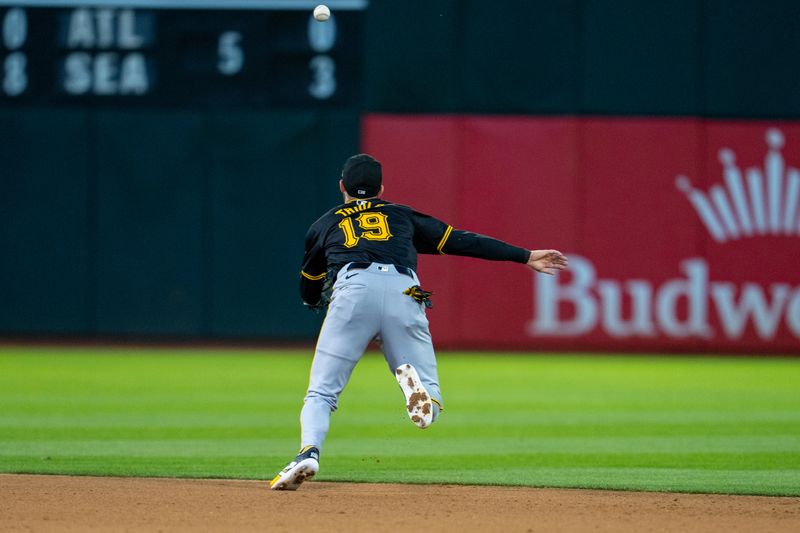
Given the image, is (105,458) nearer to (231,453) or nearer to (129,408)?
(231,453)

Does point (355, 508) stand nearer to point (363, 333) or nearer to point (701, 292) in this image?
point (363, 333)

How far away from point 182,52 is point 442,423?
8.28 meters

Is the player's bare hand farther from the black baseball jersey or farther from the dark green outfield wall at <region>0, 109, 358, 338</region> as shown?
the dark green outfield wall at <region>0, 109, 358, 338</region>

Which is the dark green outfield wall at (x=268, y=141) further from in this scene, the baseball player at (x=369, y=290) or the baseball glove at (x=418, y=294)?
the baseball glove at (x=418, y=294)

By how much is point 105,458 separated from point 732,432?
176 inches

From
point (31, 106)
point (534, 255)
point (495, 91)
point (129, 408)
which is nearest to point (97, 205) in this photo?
point (31, 106)

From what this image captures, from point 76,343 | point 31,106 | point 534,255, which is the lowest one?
point 76,343

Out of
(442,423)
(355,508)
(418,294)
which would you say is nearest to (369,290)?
(418,294)

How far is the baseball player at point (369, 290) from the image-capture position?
6094mm

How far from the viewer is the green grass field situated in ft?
24.2

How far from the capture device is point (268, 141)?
16.8 m

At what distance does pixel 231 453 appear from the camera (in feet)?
26.2

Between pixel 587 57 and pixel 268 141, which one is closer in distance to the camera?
pixel 587 57

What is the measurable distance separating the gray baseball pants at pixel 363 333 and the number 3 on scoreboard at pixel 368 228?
163 mm
